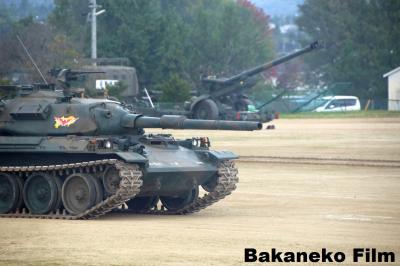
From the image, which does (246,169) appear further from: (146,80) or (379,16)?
(379,16)

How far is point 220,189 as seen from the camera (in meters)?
25.4

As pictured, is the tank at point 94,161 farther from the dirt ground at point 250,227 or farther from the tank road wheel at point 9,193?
the dirt ground at point 250,227

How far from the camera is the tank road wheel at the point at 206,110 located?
52359 millimetres

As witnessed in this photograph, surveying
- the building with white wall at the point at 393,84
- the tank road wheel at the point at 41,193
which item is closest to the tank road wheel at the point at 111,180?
the tank road wheel at the point at 41,193

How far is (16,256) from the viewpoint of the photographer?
1838 cm

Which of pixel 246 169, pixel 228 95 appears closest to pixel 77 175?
pixel 246 169

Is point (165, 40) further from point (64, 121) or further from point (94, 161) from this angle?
point (94, 161)

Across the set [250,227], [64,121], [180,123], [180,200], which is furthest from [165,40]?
[250,227]

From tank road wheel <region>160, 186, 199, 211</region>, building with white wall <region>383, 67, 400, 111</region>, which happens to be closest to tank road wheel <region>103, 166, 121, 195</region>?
tank road wheel <region>160, 186, 199, 211</region>

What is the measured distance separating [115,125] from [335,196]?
19.5 ft

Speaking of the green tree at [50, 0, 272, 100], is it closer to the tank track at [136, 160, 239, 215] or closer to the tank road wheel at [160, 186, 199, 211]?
the tank road wheel at [160, 186, 199, 211]

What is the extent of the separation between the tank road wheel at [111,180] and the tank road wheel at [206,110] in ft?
92.9

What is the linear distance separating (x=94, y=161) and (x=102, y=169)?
0.93 feet

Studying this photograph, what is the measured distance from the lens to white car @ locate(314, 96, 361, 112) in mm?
75000
